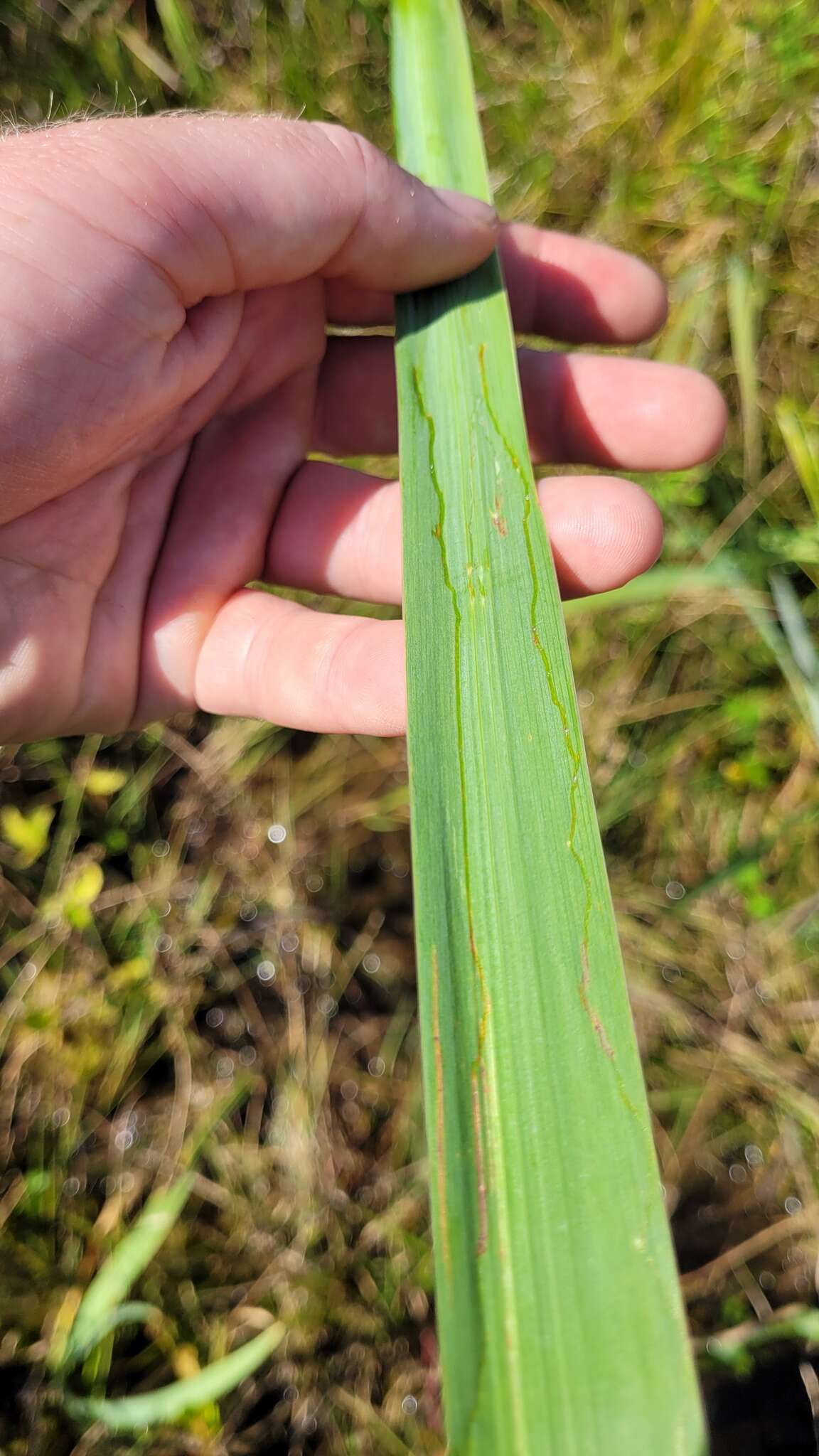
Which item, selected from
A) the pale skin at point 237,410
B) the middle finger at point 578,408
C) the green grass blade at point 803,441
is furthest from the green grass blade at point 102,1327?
the green grass blade at point 803,441

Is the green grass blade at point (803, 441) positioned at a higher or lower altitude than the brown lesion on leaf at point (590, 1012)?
higher

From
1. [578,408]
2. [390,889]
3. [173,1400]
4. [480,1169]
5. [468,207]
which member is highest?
[468,207]

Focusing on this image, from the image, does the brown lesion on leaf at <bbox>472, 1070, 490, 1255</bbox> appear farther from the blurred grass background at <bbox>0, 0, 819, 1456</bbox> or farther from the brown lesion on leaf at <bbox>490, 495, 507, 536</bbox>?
the blurred grass background at <bbox>0, 0, 819, 1456</bbox>

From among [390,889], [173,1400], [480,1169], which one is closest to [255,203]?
[480,1169]

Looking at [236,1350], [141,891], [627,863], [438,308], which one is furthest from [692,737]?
[236,1350]

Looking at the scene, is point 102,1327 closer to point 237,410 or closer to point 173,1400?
point 173,1400

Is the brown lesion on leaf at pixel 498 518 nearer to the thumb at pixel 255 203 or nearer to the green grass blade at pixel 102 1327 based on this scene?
the thumb at pixel 255 203
